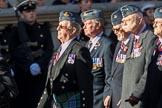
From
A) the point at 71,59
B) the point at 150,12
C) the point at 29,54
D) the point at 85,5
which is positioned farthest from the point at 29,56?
the point at 71,59

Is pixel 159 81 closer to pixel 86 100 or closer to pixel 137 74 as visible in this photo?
pixel 137 74

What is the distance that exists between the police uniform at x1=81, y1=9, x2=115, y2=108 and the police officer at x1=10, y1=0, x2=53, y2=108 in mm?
1403

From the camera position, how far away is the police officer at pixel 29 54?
1088 centimetres

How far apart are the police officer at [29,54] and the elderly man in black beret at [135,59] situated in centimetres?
242

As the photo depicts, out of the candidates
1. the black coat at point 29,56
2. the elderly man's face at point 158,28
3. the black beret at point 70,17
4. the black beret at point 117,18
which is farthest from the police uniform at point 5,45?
the elderly man's face at point 158,28

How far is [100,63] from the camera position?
31.3 ft

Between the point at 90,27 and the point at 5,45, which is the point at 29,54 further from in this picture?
the point at 90,27

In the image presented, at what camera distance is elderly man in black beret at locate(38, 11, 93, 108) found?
8.06m

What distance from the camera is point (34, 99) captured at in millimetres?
11156

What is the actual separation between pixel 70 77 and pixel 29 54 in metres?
2.85

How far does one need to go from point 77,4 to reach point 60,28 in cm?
428

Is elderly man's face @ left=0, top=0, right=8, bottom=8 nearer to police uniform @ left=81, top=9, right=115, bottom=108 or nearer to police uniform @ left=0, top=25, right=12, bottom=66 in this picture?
police uniform @ left=0, top=25, right=12, bottom=66

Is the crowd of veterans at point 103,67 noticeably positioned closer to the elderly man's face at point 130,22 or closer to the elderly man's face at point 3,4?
the elderly man's face at point 130,22

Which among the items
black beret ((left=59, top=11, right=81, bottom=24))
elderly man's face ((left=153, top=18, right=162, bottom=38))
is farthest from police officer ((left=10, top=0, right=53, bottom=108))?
elderly man's face ((left=153, top=18, right=162, bottom=38))
